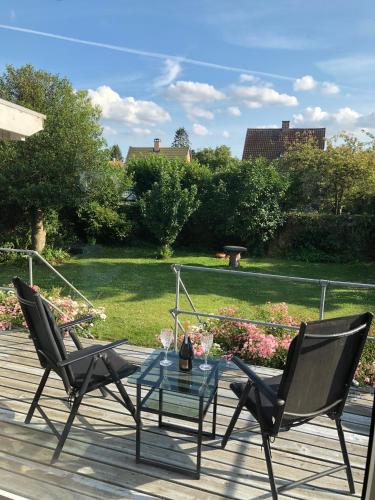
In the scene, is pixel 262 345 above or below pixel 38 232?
below

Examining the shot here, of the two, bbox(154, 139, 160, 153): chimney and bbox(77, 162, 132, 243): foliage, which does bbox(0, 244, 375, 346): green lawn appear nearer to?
bbox(77, 162, 132, 243): foliage

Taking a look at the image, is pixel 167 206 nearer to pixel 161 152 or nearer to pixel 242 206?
pixel 242 206

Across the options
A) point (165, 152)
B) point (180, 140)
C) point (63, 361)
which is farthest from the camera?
point (180, 140)

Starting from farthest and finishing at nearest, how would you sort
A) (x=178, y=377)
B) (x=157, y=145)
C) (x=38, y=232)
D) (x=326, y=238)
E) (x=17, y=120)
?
(x=157, y=145) → (x=326, y=238) → (x=38, y=232) → (x=17, y=120) → (x=178, y=377)

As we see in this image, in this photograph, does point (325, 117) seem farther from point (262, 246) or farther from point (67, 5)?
point (262, 246)

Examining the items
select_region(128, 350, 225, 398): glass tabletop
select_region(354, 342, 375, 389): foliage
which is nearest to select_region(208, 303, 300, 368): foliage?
select_region(354, 342, 375, 389): foliage

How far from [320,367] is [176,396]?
2.27 ft

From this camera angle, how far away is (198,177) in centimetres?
1065

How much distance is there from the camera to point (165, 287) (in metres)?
7.29

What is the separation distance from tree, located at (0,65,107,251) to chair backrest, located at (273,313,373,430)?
7.05 meters

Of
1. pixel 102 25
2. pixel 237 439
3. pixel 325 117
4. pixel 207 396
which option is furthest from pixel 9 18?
pixel 237 439

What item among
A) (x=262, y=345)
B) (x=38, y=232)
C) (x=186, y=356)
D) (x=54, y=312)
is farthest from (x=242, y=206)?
(x=186, y=356)

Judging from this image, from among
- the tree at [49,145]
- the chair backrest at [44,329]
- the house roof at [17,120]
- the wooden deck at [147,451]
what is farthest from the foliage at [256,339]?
the tree at [49,145]

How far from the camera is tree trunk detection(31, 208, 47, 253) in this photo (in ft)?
29.7
